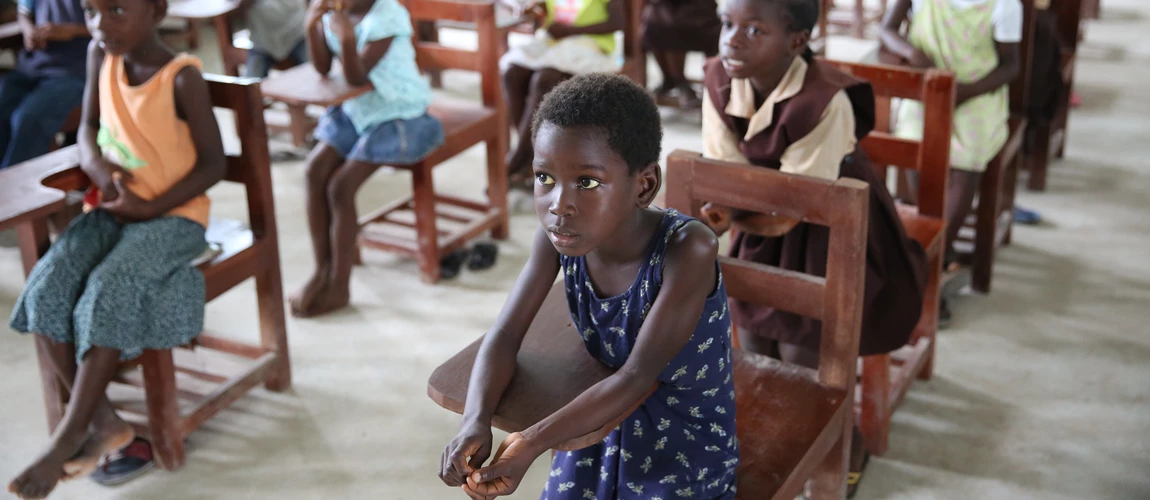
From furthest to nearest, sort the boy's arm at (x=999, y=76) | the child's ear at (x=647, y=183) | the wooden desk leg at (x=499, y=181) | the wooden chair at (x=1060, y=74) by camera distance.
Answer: the wooden chair at (x=1060, y=74), the wooden desk leg at (x=499, y=181), the boy's arm at (x=999, y=76), the child's ear at (x=647, y=183)

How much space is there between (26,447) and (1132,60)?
5.57 metres

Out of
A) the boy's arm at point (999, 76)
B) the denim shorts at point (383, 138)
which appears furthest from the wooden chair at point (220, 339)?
the boy's arm at point (999, 76)

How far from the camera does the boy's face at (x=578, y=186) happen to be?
4.78 feet

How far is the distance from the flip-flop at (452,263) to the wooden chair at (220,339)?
2.49 ft

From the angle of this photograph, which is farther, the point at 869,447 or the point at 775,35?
the point at 869,447

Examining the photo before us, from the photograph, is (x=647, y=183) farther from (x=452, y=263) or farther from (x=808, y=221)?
(x=452, y=263)

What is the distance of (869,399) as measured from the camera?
2.52m

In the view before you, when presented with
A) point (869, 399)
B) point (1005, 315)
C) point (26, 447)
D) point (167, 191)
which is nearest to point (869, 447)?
point (869, 399)

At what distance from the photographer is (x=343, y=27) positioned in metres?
3.08

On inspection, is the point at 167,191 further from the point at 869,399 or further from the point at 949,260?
the point at 949,260

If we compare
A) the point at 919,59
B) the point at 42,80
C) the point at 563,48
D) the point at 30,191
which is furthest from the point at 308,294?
the point at 919,59

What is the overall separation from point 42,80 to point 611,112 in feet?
10.5

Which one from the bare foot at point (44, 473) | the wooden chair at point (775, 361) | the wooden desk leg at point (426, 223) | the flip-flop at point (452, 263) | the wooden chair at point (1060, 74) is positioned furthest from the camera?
the wooden chair at point (1060, 74)

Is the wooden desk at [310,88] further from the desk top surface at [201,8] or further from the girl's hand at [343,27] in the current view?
the desk top surface at [201,8]
